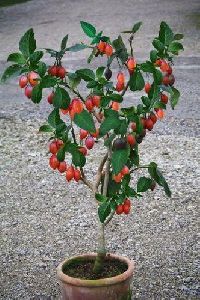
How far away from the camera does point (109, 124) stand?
304cm

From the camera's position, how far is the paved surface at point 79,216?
430 centimetres

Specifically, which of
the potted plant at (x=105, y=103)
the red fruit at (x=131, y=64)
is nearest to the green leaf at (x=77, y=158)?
the potted plant at (x=105, y=103)

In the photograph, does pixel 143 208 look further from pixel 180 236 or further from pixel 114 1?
pixel 114 1

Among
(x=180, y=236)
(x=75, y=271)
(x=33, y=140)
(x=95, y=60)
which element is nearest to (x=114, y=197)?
(x=75, y=271)

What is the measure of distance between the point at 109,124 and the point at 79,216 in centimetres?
244

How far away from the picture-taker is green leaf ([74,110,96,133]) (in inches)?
119

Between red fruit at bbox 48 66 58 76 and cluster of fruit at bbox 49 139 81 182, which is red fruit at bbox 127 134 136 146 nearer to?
cluster of fruit at bbox 49 139 81 182

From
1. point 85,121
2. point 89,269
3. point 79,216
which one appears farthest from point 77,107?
point 79,216

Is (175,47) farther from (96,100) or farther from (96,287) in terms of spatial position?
(96,287)

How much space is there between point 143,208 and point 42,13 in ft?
51.4

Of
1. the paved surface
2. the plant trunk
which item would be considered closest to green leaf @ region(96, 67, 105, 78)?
the plant trunk

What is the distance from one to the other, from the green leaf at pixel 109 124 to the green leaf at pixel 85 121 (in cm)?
4

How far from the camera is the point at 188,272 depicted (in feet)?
14.1

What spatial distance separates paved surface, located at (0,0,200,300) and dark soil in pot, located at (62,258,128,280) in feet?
1.49
